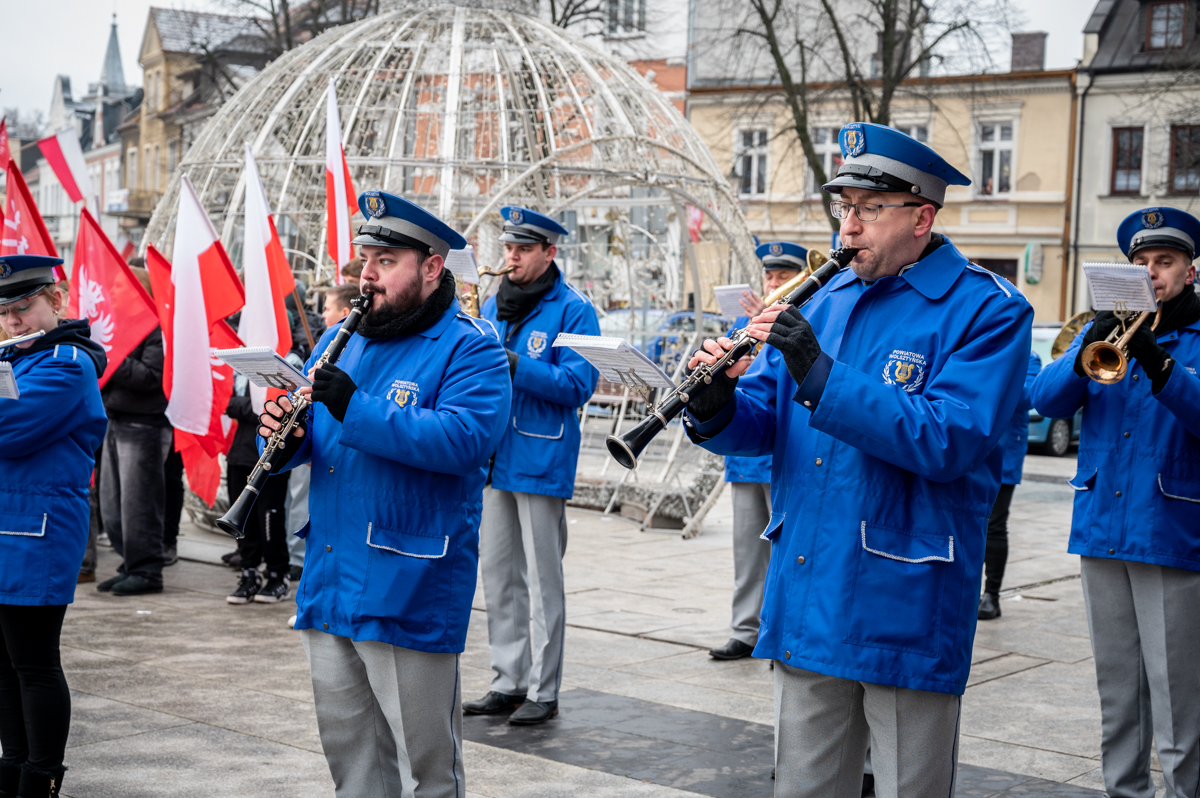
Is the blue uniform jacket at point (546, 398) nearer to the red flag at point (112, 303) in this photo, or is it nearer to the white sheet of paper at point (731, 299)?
the white sheet of paper at point (731, 299)

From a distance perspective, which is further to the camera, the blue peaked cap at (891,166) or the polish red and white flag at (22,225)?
the polish red and white flag at (22,225)

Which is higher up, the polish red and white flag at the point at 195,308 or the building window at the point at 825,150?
the building window at the point at 825,150

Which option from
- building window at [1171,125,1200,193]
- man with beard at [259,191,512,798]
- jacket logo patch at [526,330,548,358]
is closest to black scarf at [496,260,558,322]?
jacket logo patch at [526,330,548,358]

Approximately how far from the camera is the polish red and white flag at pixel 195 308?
23.5 feet

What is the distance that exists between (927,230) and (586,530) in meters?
8.15

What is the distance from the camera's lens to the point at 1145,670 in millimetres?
4406

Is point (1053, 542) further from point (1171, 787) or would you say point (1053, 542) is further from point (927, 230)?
point (927, 230)

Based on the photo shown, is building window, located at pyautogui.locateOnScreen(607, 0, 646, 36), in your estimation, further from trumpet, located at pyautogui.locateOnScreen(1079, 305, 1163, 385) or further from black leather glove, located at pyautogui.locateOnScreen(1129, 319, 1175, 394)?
black leather glove, located at pyautogui.locateOnScreen(1129, 319, 1175, 394)

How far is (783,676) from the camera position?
3166 mm

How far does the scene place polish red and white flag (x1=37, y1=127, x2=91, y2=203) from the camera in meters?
8.88

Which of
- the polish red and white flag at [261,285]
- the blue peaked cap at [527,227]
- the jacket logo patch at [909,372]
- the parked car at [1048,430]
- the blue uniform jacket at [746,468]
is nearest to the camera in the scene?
the jacket logo patch at [909,372]

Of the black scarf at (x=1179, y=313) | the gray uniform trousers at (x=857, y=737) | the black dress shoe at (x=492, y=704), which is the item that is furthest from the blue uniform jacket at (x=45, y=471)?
the black scarf at (x=1179, y=313)

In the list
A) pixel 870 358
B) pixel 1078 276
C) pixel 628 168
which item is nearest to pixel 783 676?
pixel 870 358

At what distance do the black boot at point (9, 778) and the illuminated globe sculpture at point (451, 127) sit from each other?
233 inches
